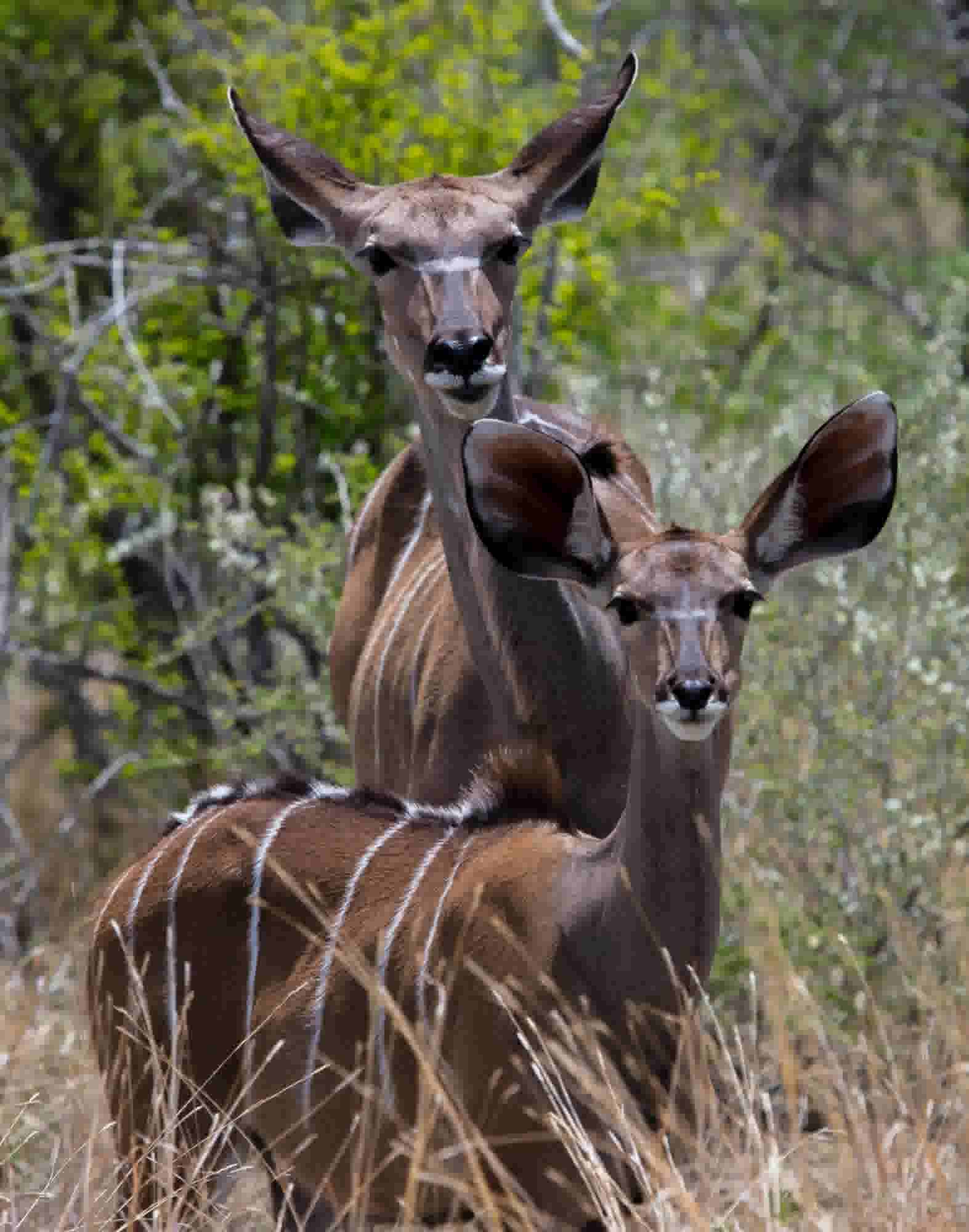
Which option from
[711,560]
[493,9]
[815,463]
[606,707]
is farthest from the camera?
[493,9]

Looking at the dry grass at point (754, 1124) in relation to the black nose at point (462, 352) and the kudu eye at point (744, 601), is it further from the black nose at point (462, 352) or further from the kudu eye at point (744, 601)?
the black nose at point (462, 352)

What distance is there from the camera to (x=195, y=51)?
700 cm

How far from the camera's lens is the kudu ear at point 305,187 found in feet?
13.0

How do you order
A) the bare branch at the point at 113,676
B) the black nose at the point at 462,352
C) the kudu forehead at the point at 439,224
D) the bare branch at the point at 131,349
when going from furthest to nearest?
the bare branch at the point at 113,676 → the bare branch at the point at 131,349 → the kudu forehead at the point at 439,224 → the black nose at the point at 462,352

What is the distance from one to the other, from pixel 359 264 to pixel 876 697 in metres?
1.34

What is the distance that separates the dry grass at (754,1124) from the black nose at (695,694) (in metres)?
0.25

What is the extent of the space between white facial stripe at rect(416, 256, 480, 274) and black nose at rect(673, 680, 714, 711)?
118cm

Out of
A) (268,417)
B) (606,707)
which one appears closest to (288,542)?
(268,417)

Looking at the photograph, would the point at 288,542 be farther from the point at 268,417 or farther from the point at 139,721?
Answer: the point at 139,721

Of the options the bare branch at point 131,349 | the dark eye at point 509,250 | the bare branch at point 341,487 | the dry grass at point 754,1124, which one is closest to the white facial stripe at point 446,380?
the dark eye at point 509,250

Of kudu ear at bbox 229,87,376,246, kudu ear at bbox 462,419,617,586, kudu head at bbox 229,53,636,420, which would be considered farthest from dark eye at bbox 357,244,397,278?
kudu ear at bbox 462,419,617,586

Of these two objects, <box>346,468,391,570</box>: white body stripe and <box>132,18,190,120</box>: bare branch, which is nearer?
<box>346,468,391,570</box>: white body stripe

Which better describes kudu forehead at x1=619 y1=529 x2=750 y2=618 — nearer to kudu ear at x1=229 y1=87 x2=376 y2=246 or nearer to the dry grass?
the dry grass

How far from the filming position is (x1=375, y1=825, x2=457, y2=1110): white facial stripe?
118 inches
